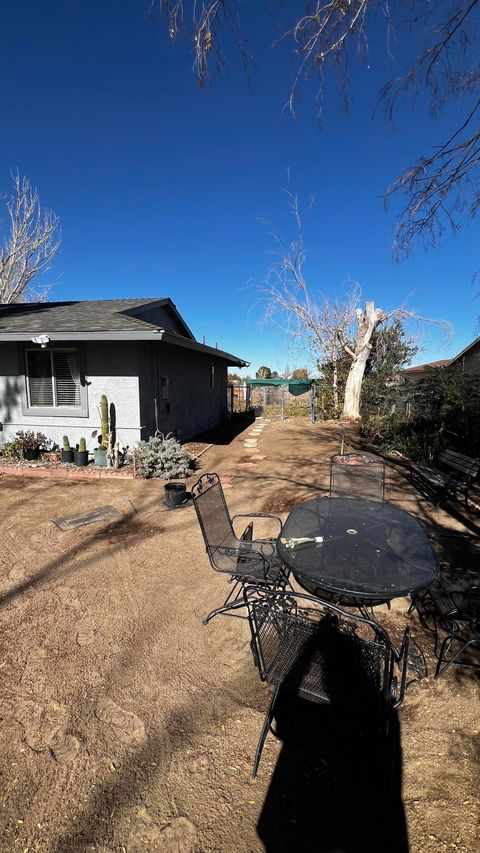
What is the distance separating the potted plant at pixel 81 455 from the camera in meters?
7.75

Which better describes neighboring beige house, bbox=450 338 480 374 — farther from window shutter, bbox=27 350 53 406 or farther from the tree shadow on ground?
window shutter, bbox=27 350 53 406

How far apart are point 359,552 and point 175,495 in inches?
138

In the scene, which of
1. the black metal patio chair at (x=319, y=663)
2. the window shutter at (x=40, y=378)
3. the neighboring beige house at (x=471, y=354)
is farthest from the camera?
the neighboring beige house at (x=471, y=354)

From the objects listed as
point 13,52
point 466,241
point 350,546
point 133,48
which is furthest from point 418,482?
point 13,52

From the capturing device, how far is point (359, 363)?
56.6 ft

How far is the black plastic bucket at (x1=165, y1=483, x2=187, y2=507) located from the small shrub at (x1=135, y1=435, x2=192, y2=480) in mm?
1621

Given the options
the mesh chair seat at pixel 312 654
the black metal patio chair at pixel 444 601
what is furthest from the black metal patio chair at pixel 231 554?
the black metal patio chair at pixel 444 601

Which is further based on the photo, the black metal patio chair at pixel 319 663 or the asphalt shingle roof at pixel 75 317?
the asphalt shingle roof at pixel 75 317

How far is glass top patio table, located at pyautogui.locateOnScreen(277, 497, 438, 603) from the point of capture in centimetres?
214

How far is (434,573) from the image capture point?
89.0 inches

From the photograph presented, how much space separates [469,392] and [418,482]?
257 centimetres

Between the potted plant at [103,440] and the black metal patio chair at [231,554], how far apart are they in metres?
4.76

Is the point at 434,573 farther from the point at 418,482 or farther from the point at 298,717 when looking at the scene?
the point at 418,482

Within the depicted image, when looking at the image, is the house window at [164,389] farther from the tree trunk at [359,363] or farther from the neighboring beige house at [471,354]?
the neighboring beige house at [471,354]
